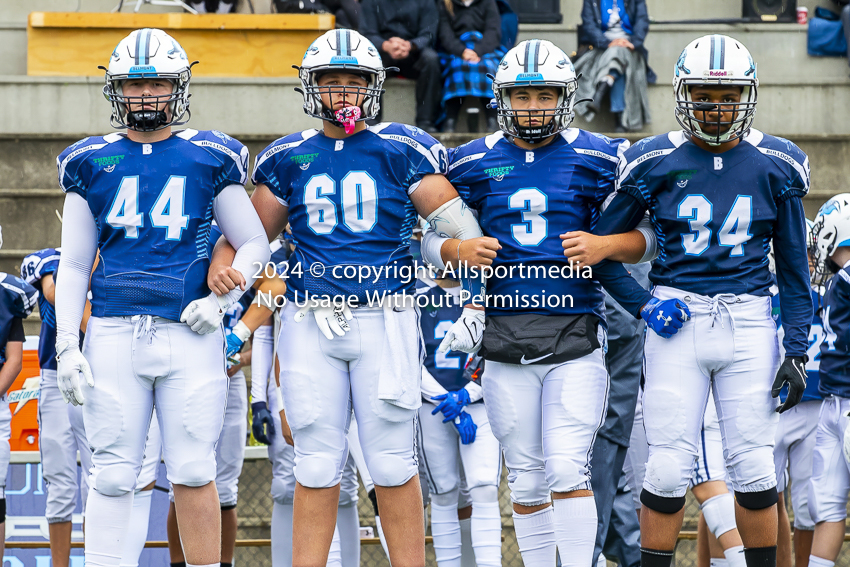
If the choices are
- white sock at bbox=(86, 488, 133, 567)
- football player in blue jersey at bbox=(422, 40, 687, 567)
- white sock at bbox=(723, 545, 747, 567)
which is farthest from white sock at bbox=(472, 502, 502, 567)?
white sock at bbox=(86, 488, 133, 567)

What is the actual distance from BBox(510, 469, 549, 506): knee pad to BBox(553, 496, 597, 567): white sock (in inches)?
6.4

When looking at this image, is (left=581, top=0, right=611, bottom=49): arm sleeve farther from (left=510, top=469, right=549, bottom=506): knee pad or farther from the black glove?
(left=510, top=469, right=549, bottom=506): knee pad

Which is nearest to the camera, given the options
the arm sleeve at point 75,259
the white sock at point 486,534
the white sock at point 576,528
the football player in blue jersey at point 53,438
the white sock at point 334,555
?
the white sock at point 576,528

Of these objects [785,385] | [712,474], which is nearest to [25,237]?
[712,474]

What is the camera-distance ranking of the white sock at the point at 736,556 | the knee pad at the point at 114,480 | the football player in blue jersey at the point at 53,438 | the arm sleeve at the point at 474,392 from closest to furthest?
the knee pad at the point at 114,480
the white sock at the point at 736,556
the arm sleeve at the point at 474,392
the football player in blue jersey at the point at 53,438

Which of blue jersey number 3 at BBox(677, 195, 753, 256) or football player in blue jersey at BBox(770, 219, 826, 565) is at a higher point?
blue jersey number 3 at BBox(677, 195, 753, 256)

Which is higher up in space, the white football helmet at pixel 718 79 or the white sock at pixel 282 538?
the white football helmet at pixel 718 79

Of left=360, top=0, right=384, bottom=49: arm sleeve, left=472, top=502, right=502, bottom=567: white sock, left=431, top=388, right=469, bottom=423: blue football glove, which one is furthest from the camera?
left=360, top=0, right=384, bottom=49: arm sleeve

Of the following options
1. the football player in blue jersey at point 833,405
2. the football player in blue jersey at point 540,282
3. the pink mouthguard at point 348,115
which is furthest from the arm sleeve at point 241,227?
the football player in blue jersey at point 833,405

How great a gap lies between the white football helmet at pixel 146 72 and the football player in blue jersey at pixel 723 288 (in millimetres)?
1694

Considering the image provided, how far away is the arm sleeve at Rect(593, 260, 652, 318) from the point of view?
3936mm

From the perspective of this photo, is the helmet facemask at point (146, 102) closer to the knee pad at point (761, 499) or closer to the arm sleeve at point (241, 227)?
the arm sleeve at point (241, 227)

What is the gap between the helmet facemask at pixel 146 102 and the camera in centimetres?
381

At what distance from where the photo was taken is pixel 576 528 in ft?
12.1
